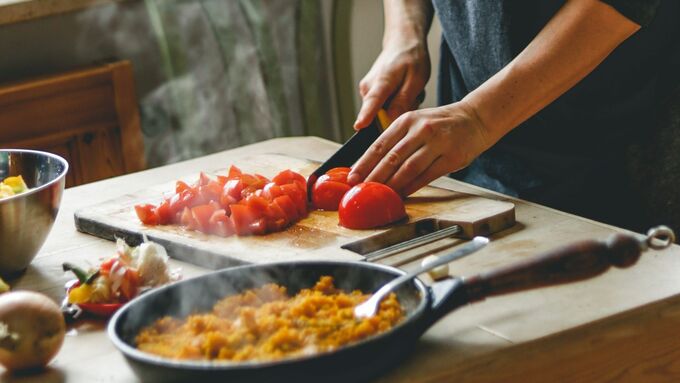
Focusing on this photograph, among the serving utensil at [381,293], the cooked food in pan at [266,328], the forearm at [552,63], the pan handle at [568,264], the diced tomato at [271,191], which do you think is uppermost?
the forearm at [552,63]

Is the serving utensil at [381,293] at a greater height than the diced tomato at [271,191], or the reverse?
the serving utensil at [381,293]

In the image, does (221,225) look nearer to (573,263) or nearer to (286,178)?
(286,178)

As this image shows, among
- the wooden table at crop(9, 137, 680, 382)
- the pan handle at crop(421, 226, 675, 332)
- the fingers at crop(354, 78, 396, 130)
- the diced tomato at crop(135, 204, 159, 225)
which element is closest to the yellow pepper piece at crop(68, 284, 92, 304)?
the wooden table at crop(9, 137, 680, 382)

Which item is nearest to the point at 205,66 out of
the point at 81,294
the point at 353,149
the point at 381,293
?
the point at 353,149

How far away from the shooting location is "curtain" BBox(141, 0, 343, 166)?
3.19m

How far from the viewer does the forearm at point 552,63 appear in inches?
65.9

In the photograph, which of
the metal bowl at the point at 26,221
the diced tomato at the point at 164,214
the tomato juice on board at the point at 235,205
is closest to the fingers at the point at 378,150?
the tomato juice on board at the point at 235,205

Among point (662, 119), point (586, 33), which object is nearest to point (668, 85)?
point (662, 119)

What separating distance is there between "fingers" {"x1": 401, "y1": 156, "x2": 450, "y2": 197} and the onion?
2.48 ft

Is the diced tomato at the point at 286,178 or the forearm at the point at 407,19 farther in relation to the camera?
the forearm at the point at 407,19

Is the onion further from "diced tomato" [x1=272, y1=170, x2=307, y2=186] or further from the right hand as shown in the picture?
the right hand

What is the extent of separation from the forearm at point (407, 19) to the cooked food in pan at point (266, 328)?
105cm

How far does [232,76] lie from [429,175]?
1.68 m

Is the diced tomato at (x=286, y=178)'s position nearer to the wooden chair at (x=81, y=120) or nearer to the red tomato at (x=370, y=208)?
the red tomato at (x=370, y=208)
